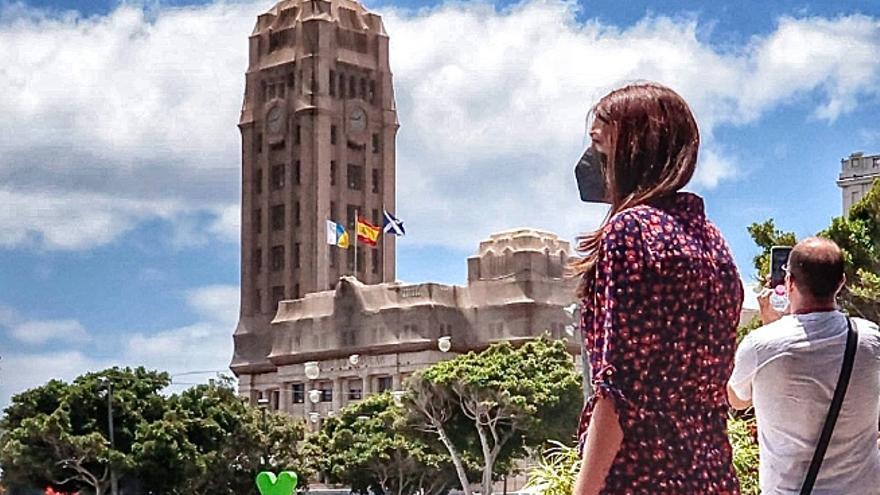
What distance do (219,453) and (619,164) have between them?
52628 mm

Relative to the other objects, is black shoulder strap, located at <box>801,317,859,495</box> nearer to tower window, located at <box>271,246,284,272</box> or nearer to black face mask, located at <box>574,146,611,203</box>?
black face mask, located at <box>574,146,611,203</box>

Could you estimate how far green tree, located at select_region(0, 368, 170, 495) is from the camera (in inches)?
2066

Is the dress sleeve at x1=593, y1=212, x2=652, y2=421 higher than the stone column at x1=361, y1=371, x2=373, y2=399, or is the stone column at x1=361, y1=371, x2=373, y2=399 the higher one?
the stone column at x1=361, y1=371, x2=373, y2=399

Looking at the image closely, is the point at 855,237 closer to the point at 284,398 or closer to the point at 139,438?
the point at 139,438

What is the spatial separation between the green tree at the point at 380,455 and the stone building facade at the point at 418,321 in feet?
63.1

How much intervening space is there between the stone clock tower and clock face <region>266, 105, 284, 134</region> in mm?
65

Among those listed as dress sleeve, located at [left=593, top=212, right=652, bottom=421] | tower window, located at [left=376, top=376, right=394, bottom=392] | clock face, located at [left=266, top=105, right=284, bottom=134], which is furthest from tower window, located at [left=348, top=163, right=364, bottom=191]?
dress sleeve, located at [left=593, top=212, right=652, bottom=421]

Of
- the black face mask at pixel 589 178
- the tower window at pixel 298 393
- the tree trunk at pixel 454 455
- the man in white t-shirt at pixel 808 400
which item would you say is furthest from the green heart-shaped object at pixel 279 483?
the tower window at pixel 298 393

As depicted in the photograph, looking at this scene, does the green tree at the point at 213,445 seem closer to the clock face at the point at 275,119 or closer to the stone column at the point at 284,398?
the stone column at the point at 284,398

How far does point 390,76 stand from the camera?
10656cm

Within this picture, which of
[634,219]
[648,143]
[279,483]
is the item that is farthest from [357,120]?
[634,219]

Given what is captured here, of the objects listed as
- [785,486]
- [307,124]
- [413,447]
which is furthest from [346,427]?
[785,486]

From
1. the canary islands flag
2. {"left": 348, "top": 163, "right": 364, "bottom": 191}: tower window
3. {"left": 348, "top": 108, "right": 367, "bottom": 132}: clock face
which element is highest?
{"left": 348, "top": 108, "right": 367, "bottom": 132}: clock face

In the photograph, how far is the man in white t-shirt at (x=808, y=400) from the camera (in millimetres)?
4340
